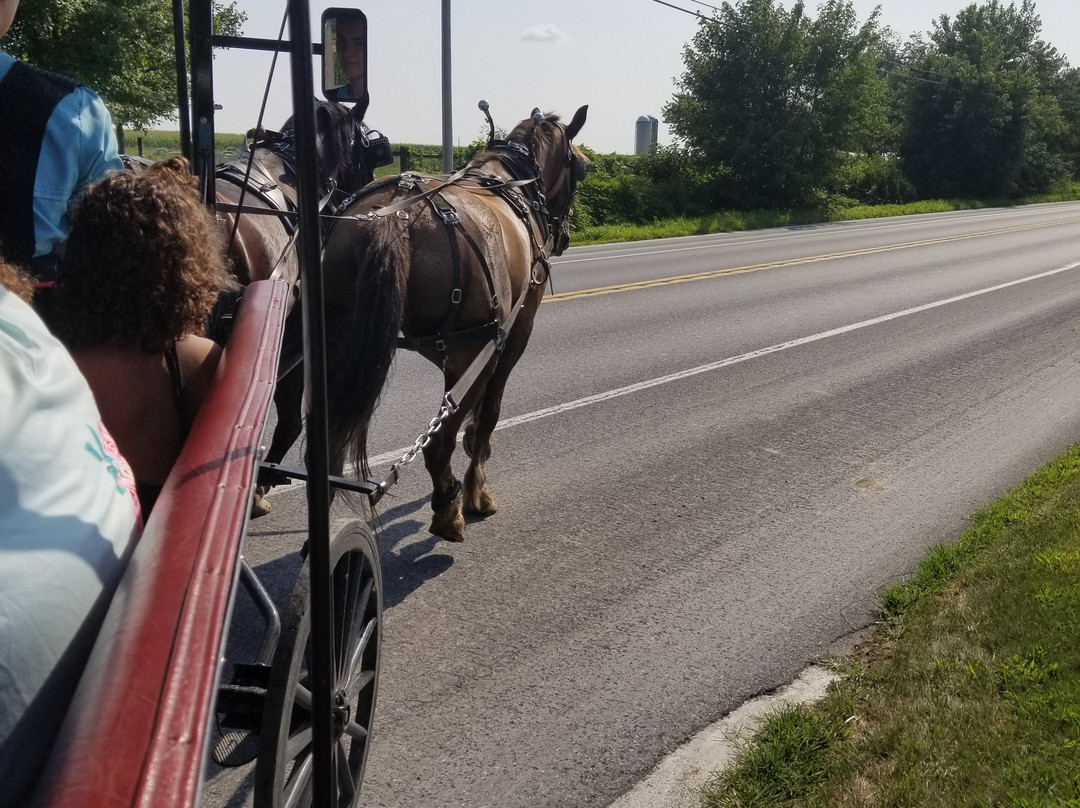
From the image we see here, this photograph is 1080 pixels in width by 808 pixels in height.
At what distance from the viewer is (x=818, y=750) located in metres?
3.15

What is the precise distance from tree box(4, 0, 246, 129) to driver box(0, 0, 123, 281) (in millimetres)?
14025

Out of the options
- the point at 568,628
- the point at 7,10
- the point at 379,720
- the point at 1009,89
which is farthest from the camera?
the point at 1009,89

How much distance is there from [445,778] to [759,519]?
2.71 m

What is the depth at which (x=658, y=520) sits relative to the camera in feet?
17.1

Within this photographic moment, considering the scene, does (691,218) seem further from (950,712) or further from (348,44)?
(348,44)

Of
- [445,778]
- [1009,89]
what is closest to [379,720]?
[445,778]

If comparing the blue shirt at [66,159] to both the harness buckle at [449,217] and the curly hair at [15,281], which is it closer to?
the curly hair at [15,281]

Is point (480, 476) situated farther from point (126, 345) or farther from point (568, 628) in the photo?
point (126, 345)

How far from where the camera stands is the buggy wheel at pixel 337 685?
2.11 meters

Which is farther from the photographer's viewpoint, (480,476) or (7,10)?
(480,476)

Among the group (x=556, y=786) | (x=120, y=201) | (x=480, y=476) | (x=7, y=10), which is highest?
(x=7, y=10)

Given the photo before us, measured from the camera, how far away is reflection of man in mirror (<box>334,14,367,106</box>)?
2244 millimetres

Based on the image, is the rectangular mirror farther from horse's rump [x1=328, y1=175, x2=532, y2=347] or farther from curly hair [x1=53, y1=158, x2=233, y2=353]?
horse's rump [x1=328, y1=175, x2=532, y2=347]

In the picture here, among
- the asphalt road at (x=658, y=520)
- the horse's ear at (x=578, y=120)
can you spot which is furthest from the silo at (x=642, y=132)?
the horse's ear at (x=578, y=120)
